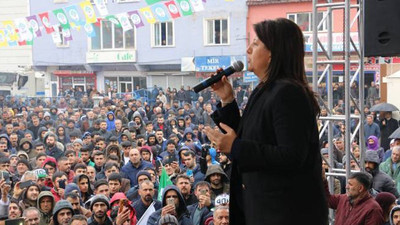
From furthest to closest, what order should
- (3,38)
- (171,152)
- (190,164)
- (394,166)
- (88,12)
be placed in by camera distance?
(3,38), (88,12), (171,152), (190,164), (394,166)

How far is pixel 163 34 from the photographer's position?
103ft

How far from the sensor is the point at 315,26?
655 centimetres

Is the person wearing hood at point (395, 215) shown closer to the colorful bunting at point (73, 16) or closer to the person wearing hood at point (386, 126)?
the person wearing hood at point (386, 126)

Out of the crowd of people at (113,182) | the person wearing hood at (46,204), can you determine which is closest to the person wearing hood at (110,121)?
the crowd of people at (113,182)

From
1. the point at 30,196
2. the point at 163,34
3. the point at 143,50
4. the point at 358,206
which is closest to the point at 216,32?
the point at 163,34

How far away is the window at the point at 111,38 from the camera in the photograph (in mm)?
32594

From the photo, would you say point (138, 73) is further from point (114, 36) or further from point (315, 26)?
point (315, 26)

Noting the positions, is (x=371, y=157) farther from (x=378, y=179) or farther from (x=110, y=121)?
(x=110, y=121)

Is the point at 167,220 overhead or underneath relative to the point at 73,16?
underneath

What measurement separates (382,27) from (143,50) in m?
27.6

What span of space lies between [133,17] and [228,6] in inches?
320

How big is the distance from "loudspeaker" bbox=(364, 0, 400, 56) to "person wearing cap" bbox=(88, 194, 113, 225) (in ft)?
10.8

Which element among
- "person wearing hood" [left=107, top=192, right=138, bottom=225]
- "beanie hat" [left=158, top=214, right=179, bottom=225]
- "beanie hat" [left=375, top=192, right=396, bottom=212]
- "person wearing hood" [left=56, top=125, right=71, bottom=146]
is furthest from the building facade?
"beanie hat" [left=158, top=214, right=179, bottom=225]

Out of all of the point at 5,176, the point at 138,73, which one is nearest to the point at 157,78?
the point at 138,73
